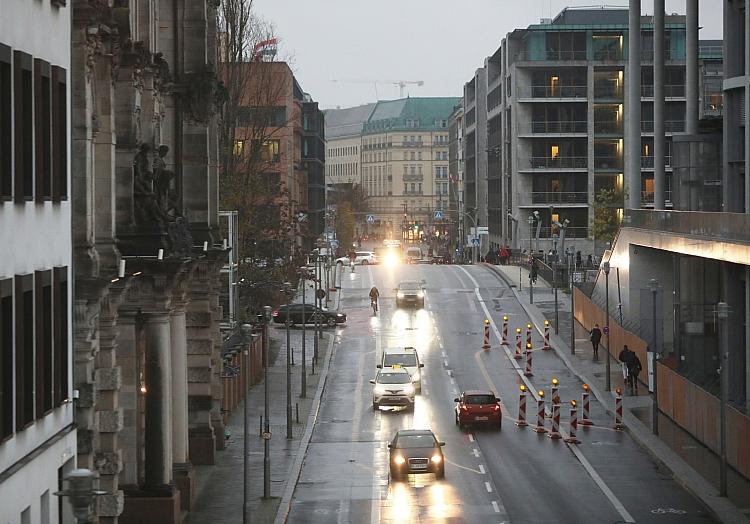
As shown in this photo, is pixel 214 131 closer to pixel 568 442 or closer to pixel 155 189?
pixel 155 189

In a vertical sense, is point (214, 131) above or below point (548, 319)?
above

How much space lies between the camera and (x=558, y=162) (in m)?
141

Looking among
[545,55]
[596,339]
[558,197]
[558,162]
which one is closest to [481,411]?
[596,339]

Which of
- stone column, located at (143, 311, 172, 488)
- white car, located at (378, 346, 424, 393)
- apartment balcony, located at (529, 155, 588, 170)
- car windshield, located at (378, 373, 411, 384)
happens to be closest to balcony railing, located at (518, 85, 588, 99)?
apartment balcony, located at (529, 155, 588, 170)

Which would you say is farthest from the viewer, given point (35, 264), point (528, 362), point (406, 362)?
point (528, 362)

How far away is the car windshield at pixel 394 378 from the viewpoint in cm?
5878

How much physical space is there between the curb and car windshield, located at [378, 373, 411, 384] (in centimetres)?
262

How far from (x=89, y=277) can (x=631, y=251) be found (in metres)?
48.9

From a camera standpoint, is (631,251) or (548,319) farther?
(548,319)

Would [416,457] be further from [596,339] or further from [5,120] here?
[596,339]

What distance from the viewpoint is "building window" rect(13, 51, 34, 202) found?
22.4 m

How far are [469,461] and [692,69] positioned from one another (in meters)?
33.3

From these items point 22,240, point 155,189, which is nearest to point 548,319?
point 155,189

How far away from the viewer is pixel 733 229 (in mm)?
50000
